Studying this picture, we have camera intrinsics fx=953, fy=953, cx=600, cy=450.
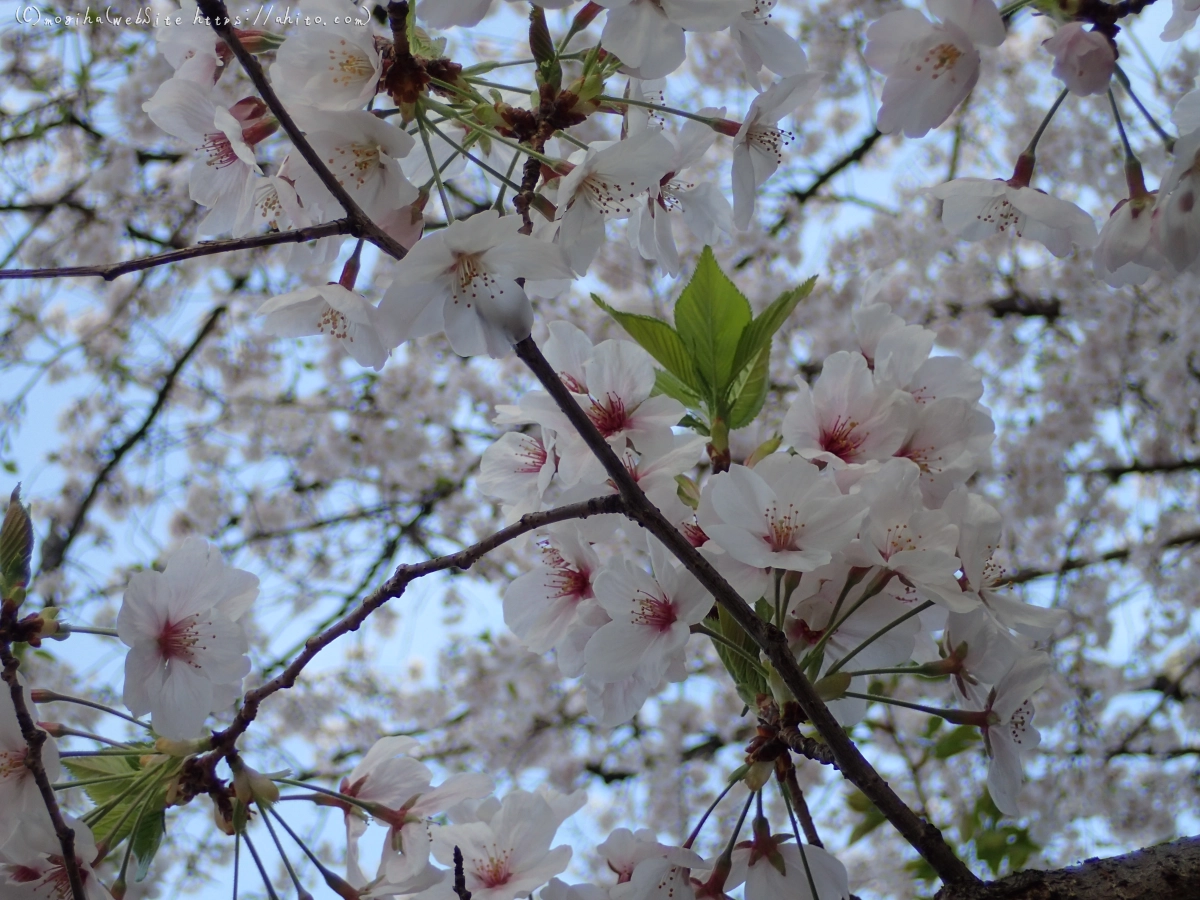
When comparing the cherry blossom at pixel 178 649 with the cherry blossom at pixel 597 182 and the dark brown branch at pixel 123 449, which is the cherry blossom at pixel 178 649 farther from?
the dark brown branch at pixel 123 449

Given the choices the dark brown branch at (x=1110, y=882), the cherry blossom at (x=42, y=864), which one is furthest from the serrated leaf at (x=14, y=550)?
the dark brown branch at (x=1110, y=882)

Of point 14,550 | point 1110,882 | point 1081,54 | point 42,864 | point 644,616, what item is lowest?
point 1110,882

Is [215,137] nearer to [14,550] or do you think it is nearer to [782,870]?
[14,550]

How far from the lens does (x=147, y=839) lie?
31.3 inches

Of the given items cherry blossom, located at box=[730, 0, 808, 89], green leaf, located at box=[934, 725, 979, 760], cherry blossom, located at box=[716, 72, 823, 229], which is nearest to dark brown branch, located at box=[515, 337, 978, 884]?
cherry blossom, located at box=[716, 72, 823, 229]

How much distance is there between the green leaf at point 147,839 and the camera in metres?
0.79

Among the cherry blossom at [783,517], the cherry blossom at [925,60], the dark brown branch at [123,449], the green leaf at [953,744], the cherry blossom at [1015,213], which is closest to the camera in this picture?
the cherry blossom at [783,517]

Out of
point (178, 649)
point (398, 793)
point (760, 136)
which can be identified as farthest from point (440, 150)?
point (398, 793)

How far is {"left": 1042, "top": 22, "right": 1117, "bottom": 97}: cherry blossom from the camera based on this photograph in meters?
0.77

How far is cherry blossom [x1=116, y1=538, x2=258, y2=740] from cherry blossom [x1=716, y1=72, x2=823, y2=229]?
0.60 m

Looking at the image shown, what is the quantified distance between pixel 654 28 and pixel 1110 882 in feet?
2.36

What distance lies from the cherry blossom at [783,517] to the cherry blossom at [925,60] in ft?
1.31

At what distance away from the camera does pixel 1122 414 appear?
351 cm

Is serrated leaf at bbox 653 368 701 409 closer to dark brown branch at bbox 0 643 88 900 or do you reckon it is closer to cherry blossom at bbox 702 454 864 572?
cherry blossom at bbox 702 454 864 572
